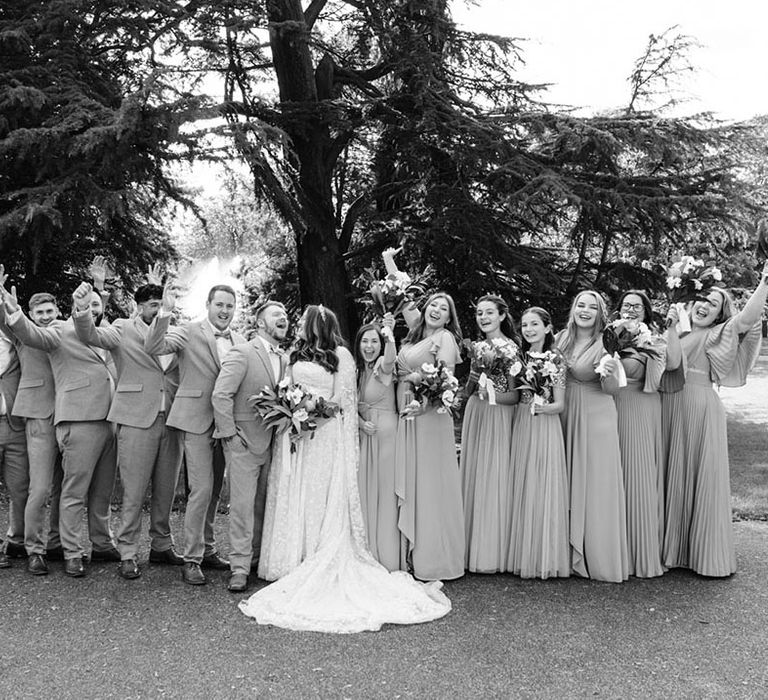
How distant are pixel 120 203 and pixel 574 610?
6.28 meters

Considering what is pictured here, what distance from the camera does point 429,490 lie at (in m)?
6.20

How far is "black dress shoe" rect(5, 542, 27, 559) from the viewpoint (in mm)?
6555

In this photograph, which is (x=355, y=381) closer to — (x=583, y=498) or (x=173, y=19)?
(x=583, y=498)

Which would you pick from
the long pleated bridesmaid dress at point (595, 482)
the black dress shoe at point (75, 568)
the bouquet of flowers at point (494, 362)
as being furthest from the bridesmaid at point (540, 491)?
the black dress shoe at point (75, 568)

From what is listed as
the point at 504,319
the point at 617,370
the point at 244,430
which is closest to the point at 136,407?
the point at 244,430

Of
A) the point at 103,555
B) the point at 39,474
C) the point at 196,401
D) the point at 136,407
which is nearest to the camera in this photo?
the point at 196,401

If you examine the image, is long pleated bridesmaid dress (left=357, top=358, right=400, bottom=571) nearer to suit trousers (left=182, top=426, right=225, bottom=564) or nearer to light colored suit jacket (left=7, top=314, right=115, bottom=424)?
suit trousers (left=182, top=426, right=225, bottom=564)

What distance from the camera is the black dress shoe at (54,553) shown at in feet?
21.4

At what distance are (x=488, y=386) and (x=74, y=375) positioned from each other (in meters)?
3.42

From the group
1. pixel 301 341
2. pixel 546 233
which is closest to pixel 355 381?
pixel 301 341

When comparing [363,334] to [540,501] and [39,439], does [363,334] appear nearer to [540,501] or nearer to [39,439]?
[540,501]

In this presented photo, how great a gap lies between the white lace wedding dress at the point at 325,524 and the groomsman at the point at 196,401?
0.53m

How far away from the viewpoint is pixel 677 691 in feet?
14.0

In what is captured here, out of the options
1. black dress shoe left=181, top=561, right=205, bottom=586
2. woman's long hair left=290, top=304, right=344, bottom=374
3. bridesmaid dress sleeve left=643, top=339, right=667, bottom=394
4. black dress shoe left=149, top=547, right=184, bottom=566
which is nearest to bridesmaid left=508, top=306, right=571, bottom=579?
bridesmaid dress sleeve left=643, top=339, right=667, bottom=394
